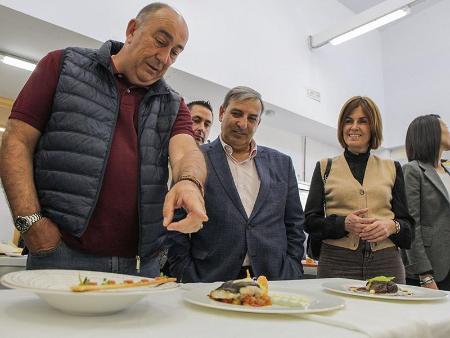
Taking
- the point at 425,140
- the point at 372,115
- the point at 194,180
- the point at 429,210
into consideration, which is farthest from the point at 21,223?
the point at 425,140

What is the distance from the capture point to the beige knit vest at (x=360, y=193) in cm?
172

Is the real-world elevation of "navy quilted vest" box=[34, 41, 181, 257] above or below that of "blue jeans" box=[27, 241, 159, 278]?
above

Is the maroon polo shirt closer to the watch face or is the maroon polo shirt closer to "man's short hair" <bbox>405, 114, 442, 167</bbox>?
the watch face

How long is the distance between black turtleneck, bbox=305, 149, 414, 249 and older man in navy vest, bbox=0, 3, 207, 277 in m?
0.73

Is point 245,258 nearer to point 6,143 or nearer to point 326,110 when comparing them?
point 6,143

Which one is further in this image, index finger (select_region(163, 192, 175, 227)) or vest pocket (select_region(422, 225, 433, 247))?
vest pocket (select_region(422, 225, 433, 247))

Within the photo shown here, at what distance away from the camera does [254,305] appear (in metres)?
0.73

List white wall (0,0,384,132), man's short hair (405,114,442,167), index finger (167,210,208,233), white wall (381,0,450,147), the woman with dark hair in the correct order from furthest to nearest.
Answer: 1. white wall (381,0,450,147)
2. white wall (0,0,384,132)
3. man's short hair (405,114,442,167)
4. the woman with dark hair
5. index finger (167,210,208,233)

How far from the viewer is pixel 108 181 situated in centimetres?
117

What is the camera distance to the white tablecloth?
1.77 feet

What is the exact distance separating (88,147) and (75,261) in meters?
0.31

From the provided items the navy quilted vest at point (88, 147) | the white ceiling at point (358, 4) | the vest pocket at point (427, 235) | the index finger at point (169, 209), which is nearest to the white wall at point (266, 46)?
the white ceiling at point (358, 4)

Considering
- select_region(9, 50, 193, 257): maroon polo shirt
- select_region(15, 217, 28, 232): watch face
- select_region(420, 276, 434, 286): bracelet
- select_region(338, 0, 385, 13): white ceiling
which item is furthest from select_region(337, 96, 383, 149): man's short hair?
select_region(338, 0, 385, 13): white ceiling

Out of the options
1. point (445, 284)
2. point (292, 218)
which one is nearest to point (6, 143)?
point (292, 218)
